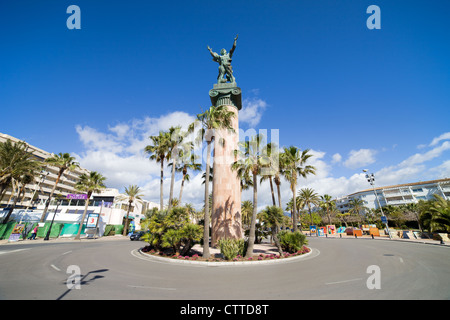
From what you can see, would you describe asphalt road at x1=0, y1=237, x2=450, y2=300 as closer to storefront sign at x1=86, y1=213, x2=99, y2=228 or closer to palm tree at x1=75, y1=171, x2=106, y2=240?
palm tree at x1=75, y1=171, x2=106, y2=240

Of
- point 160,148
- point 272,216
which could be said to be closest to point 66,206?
point 160,148

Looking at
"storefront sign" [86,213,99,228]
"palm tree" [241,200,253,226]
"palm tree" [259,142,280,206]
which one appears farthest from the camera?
"palm tree" [241,200,253,226]

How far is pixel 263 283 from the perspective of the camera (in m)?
8.69

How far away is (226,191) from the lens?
2338cm

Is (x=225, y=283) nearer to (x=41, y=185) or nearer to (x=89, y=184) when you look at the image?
(x=89, y=184)

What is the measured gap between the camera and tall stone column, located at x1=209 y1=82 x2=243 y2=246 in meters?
22.5

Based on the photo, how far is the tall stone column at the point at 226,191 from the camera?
73.9ft

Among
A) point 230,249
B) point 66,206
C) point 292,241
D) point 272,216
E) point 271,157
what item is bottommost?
point 230,249

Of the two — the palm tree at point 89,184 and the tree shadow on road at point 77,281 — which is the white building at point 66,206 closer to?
the palm tree at point 89,184

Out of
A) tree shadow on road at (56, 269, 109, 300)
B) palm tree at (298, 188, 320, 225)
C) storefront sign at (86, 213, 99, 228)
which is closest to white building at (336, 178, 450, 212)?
palm tree at (298, 188, 320, 225)
